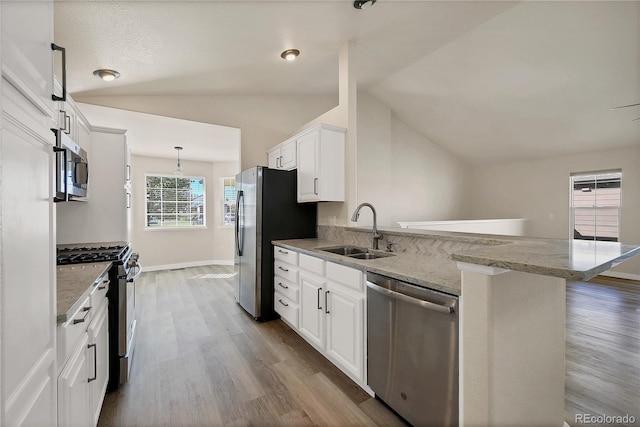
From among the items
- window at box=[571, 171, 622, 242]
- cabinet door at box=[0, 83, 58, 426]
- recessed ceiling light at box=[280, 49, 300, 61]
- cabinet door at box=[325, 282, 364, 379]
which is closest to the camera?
cabinet door at box=[0, 83, 58, 426]

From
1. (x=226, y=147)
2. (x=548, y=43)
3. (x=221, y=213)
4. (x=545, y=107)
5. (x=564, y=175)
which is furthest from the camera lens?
(x=221, y=213)

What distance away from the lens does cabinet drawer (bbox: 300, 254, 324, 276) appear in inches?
90.4

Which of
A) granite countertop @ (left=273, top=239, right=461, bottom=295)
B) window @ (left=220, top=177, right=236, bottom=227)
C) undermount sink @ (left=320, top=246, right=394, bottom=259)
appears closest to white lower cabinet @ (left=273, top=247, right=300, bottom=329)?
undermount sink @ (left=320, top=246, right=394, bottom=259)

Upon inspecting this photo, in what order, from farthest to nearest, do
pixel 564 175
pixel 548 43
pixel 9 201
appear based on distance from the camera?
pixel 564 175, pixel 548 43, pixel 9 201

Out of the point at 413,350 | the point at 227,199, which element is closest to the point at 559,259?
the point at 413,350

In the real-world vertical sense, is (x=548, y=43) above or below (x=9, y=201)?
above

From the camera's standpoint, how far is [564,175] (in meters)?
6.00

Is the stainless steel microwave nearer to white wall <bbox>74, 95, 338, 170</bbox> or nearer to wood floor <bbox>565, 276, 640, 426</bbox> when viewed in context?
white wall <bbox>74, 95, 338, 170</bbox>

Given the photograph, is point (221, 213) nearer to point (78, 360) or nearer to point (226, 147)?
point (226, 147)

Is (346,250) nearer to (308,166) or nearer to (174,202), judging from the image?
(308,166)

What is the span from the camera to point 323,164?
9.78 feet

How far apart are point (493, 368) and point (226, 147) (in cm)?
494

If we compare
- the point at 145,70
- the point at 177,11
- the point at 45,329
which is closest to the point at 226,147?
the point at 145,70

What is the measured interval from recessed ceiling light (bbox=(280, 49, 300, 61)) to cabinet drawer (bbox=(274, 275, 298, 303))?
2.37m
